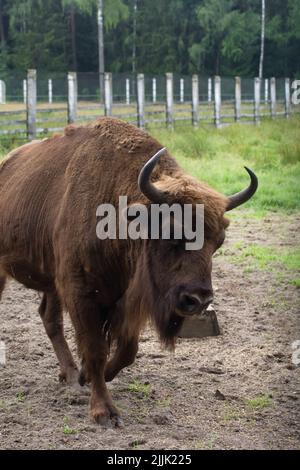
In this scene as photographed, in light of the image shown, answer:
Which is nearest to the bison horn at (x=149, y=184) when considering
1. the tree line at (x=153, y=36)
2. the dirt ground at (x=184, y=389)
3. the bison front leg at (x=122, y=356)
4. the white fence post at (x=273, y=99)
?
the bison front leg at (x=122, y=356)

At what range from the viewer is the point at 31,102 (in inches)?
717

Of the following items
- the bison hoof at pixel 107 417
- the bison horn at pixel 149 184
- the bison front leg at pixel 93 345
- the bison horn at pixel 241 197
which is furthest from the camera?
the bison front leg at pixel 93 345

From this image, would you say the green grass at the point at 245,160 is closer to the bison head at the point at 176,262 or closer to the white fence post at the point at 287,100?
the bison head at the point at 176,262

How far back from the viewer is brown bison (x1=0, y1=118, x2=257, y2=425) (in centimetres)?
433

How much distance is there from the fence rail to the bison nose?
14.6 metres

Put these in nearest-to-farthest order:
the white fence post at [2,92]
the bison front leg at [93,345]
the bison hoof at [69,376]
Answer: the bison front leg at [93,345], the bison hoof at [69,376], the white fence post at [2,92]

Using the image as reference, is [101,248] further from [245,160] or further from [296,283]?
[245,160]

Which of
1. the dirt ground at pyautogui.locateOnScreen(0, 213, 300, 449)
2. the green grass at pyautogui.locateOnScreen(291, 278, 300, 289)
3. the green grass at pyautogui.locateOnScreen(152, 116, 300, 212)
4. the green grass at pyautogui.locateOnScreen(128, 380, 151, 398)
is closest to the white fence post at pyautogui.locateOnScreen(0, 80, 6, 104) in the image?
the green grass at pyautogui.locateOnScreen(152, 116, 300, 212)

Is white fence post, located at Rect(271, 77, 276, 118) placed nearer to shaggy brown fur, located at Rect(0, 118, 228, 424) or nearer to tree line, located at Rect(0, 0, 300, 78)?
tree line, located at Rect(0, 0, 300, 78)

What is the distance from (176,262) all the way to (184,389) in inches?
54.6

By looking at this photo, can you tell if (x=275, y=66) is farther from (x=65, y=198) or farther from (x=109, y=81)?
(x=65, y=198)

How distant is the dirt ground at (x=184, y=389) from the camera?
14.6 feet

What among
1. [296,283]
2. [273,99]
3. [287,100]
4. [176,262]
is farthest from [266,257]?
[287,100]
